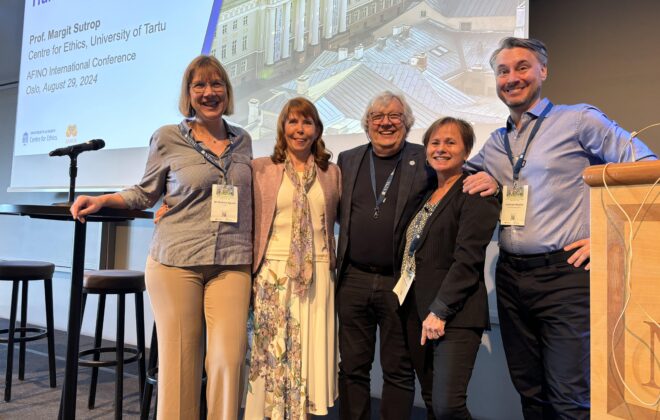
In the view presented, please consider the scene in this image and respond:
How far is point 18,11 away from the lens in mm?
4707

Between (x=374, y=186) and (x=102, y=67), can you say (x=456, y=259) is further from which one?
(x=102, y=67)

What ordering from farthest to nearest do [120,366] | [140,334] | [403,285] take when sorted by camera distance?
[140,334] < [120,366] < [403,285]

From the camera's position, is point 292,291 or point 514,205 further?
point 292,291

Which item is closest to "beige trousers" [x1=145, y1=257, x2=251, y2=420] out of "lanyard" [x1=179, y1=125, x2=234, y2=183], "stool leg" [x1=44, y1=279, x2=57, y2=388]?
"lanyard" [x1=179, y1=125, x2=234, y2=183]

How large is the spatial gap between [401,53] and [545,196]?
4.86 ft

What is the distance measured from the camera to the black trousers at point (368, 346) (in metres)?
1.90

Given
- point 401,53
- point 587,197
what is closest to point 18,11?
point 401,53

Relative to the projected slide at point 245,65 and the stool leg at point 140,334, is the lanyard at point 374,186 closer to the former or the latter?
the projected slide at point 245,65

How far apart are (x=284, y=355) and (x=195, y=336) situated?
38 cm

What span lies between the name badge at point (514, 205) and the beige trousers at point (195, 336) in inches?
42.0

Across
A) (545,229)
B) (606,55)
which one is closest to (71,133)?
(545,229)

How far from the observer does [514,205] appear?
1683mm

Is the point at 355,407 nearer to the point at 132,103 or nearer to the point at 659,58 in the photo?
the point at 659,58

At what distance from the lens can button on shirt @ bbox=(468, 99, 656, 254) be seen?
160 centimetres
